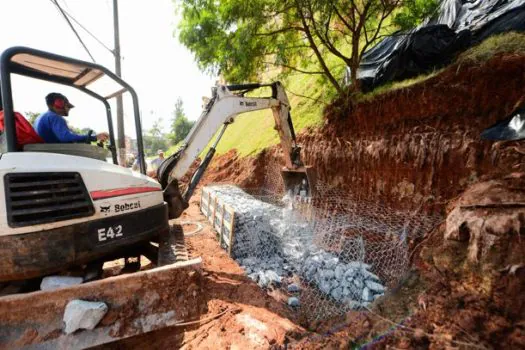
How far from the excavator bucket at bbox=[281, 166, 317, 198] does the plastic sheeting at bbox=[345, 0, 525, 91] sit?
245 cm

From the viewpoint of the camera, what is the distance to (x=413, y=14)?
5.52 m

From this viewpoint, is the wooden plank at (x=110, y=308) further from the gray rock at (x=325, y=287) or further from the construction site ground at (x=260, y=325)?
the gray rock at (x=325, y=287)

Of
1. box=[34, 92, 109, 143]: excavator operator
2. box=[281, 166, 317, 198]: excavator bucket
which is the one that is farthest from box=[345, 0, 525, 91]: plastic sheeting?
box=[34, 92, 109, 143]: excavator operator

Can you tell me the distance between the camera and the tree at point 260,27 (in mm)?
5316

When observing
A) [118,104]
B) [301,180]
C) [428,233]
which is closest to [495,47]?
[428,233]

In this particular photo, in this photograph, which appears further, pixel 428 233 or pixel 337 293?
pixel 428 233

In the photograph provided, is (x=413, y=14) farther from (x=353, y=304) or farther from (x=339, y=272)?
(x=353, y=304)

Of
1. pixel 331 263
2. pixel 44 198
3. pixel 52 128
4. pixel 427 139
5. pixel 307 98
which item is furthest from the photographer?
pixel 307 98

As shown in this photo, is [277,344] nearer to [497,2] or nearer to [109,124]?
[109,124]

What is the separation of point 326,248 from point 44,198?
155 inches

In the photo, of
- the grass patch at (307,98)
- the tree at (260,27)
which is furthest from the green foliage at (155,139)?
the tree at (260,27)

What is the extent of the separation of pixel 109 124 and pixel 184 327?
2999 mm

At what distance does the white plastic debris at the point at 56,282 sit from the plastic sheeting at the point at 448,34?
233 inches

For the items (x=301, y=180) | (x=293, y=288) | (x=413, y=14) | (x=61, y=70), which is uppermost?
(x=413, y=14)
